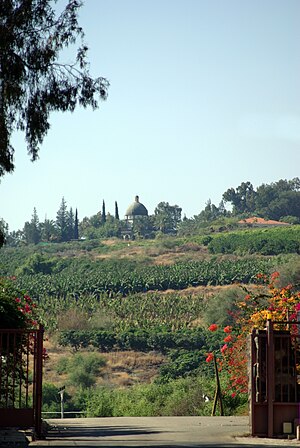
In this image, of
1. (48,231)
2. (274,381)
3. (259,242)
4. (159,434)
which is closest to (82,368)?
(159,434)

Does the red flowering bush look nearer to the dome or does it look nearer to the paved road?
the paved road

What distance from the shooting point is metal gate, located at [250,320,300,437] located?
1568 cm

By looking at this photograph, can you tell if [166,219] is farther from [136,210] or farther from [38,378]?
[38,378]

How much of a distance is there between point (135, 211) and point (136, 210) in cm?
45

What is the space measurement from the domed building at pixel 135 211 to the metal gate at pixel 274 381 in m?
158

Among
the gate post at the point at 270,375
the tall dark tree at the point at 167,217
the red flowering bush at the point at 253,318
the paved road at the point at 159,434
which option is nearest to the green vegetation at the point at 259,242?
the tall dark tree at the point at 167,217

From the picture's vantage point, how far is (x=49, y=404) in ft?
151

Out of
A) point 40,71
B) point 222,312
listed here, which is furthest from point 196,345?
point 40,71

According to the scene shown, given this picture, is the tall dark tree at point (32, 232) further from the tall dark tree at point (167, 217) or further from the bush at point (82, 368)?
the bush at point (82, 368)

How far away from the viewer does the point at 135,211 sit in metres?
176

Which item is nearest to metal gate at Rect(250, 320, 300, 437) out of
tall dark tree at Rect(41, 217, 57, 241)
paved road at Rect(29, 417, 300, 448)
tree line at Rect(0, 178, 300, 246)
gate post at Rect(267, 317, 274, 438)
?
gate post at Rect(267, 317, 274, 438)

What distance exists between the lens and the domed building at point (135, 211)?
176 m

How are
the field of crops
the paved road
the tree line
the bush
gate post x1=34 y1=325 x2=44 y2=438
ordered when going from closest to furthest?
1. the paved road
2. gate post x1=34 y1=325 x2=44 y2=438
3. the bush
4. the field of crops
5. the tree line

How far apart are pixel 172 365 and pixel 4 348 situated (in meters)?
46.9
